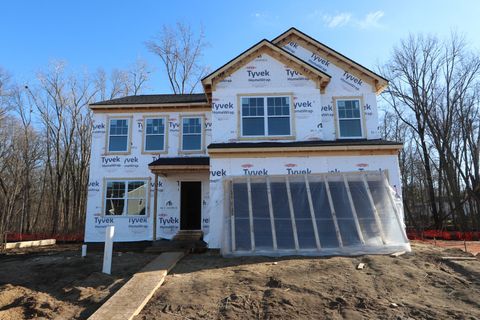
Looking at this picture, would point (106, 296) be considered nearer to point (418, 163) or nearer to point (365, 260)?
point (365, 260)

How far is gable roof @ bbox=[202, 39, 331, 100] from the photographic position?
45.5 ft

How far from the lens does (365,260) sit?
8.79 metres

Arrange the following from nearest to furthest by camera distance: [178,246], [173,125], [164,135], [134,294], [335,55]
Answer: [134,294] → [178,246] → [335,55] → [164,135] → [173,125]

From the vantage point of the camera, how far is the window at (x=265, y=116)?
1370 cm

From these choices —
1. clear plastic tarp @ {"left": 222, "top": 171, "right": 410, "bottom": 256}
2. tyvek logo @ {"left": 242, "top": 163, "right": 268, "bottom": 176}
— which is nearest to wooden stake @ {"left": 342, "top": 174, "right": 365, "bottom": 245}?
clear plastic tarp @ {"left": 222, "top": 171, "right": 410, "bottom": 256}

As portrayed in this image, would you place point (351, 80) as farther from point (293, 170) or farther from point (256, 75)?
point (293, 170)

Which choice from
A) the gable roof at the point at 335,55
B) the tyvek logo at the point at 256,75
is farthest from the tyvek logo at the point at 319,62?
the tyvek logo at the point at 256,75

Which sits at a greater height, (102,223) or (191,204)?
(191,204)

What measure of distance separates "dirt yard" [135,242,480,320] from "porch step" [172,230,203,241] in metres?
5.45

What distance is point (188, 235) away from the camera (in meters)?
14.9

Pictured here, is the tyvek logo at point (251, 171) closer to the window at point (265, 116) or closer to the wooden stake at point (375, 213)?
the window at point (265, 116)

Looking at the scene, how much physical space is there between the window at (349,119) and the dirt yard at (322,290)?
6353 mm

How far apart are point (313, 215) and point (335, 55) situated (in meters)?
8.23

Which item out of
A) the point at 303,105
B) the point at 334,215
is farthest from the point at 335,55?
the point at 334,215
